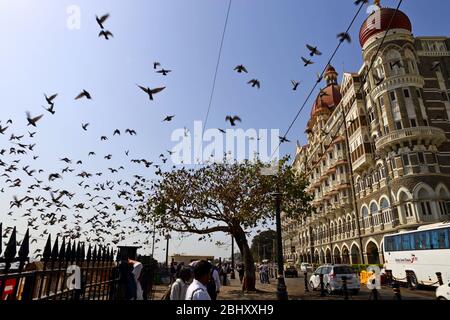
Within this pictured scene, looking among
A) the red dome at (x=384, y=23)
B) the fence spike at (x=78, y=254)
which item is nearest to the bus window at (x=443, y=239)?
the fence spike at (x=78, y=254)

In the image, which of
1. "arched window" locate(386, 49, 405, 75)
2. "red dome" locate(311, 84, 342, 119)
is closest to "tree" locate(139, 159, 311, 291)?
"arched window" locate(386, 49, 405, 75)

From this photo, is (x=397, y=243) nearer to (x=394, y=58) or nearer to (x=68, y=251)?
(x=394, y=58)

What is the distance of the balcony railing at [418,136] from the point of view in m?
32.1

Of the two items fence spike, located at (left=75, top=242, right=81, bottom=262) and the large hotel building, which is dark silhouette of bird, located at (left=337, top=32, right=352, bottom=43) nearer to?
fence spike, located at (left=75, top=242, right=81, bottom=262)

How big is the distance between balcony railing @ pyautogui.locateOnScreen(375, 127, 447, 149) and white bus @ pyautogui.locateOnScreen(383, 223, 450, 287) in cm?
1318

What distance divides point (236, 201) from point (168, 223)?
4531mm

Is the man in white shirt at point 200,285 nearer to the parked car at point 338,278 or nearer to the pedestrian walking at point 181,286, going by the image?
the pedestrian walking at point 181,286

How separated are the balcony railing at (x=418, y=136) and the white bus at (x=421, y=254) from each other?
1318 cm

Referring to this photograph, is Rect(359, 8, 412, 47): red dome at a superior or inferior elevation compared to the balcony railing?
superior

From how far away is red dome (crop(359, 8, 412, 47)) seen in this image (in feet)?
118

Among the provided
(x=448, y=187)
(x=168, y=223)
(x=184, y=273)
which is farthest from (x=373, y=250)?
(x=184, y=273)

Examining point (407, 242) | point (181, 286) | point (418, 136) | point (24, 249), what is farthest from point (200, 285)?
point (418, 136)

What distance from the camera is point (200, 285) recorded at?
3582 mm
